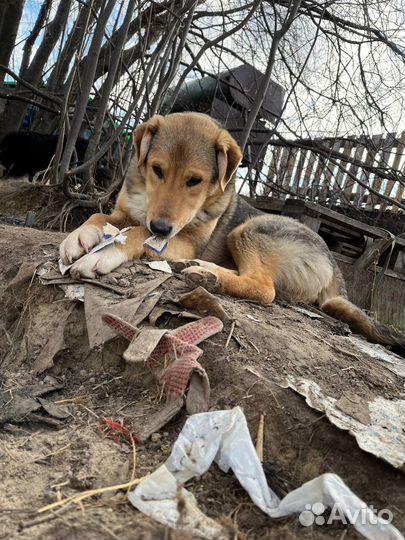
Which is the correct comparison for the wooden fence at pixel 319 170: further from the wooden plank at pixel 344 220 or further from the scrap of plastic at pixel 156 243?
the scrap of plastic at pixel 156 243

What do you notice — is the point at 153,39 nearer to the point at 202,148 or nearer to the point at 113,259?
the point at 202,148

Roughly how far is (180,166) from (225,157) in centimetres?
51

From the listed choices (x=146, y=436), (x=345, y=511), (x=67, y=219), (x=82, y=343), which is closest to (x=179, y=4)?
(x=67, y=219)

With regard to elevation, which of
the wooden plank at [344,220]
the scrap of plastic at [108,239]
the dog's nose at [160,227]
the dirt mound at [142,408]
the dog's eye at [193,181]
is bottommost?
the dirt mound at [142,408]

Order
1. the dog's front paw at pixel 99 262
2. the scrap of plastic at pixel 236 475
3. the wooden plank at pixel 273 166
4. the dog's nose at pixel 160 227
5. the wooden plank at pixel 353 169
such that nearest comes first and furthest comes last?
1. the scrap of plastic at pixel 236 475
2. the dog's front paw at pixel 99 262
3. the dog's nose at pixel 160 227
4. the wooden plank at pixel 353 169
5. the wooden plank at pixel 273 166

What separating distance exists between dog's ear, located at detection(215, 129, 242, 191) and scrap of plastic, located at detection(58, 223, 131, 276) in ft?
3.13

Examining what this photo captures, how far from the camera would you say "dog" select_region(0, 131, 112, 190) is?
8.83m

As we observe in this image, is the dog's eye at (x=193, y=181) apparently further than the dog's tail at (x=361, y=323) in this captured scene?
No

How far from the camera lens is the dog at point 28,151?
8828mm

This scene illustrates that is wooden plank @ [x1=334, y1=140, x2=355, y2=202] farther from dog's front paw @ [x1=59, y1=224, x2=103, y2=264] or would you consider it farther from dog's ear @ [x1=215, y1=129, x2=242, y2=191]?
dog's front paw @ [x1=59, y1=224, x2=103, y2=264]

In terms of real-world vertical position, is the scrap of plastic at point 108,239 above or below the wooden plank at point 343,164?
below

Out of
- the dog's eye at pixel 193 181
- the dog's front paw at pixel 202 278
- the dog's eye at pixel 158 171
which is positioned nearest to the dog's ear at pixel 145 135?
the dog's eye at pixel 158 171

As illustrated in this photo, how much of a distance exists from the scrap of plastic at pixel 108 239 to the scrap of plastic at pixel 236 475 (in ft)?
5.83
